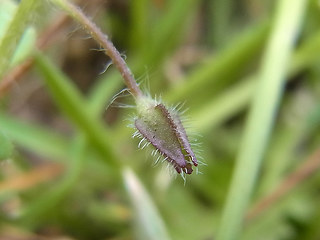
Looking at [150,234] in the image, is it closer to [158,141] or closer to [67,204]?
[67,204]

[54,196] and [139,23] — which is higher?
[139,23]

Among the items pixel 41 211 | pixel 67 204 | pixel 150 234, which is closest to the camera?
pixel 150 234

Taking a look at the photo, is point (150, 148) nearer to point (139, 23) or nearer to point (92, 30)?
point (92, 30)

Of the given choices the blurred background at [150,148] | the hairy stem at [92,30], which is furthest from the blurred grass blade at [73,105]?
the hairy stem at [92,30]

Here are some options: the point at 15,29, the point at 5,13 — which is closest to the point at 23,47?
the point at 5,13

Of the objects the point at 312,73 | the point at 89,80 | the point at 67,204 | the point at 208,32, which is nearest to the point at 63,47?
the point at 89,80

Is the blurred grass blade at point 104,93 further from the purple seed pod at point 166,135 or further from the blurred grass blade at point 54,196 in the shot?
the purple seed pod at point 166,135
